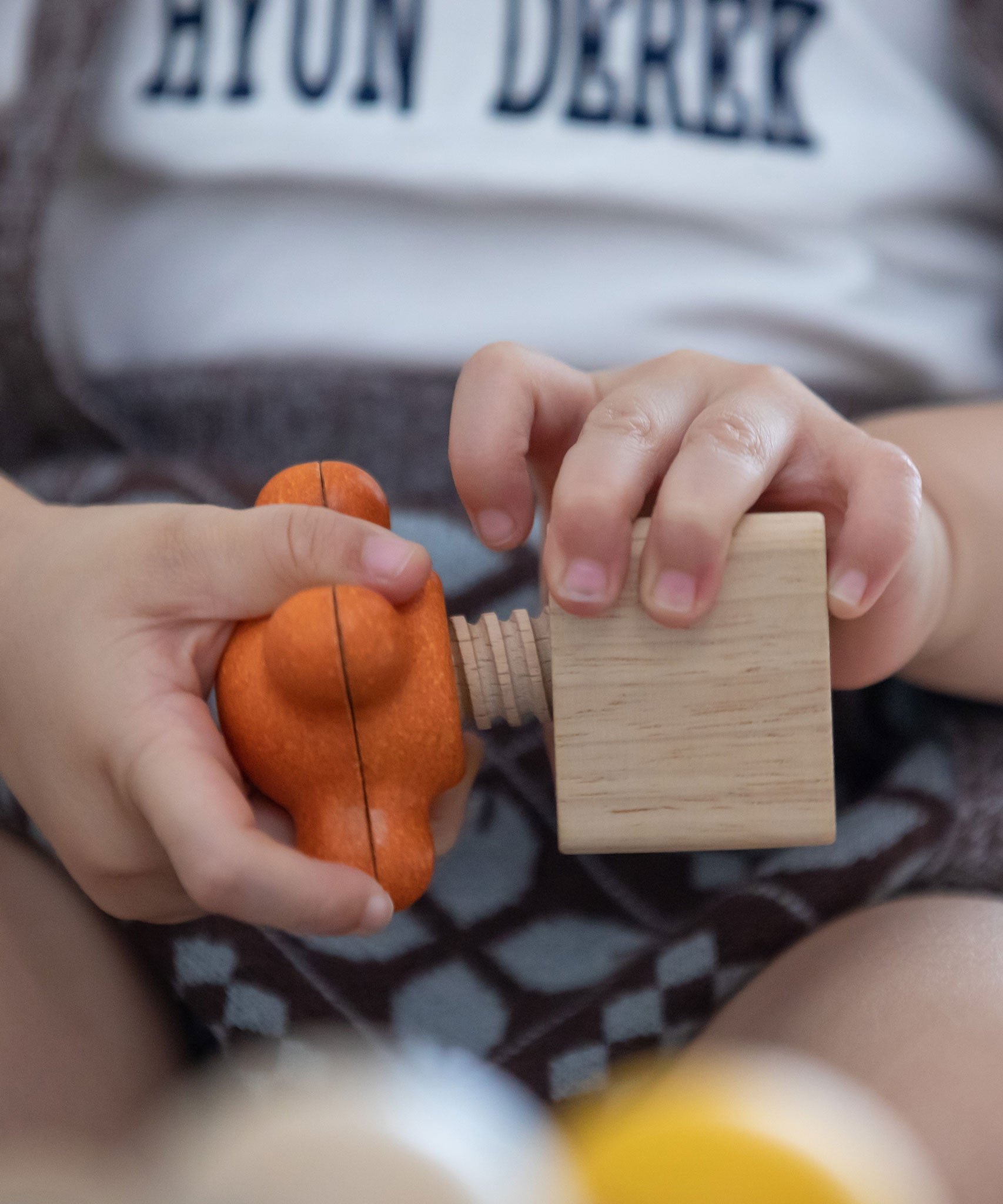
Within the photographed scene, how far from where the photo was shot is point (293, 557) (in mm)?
259

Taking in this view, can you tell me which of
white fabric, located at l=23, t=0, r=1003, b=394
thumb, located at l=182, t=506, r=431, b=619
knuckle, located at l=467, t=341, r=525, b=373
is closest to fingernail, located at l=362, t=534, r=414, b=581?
thumb, located at l=182, t=506, r=431, b=619

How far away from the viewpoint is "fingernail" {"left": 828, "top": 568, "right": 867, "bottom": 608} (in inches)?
11.2

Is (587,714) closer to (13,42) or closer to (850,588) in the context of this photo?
(850,588)

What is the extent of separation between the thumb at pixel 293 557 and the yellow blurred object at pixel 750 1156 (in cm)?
14

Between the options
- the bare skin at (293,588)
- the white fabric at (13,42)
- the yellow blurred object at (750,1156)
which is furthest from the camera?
the white fabric at (13,42)

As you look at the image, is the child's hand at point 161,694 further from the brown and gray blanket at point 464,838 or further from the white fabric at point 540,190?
the white fabric at point 540,190

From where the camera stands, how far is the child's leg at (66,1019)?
32 centimetres

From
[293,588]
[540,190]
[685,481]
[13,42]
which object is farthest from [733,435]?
[13,42]

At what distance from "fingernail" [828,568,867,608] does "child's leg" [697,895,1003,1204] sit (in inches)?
5.2

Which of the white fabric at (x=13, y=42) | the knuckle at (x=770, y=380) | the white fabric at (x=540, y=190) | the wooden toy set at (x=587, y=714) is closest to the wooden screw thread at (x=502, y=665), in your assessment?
the wooden toy set at (x=587, y=714)

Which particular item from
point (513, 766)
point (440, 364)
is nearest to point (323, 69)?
point (440, 364)

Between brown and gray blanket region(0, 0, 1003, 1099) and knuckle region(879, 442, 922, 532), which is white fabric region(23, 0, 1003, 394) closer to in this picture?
brown and gray blanket region(0, 0, 1003, 1099)

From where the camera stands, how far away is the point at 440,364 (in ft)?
1.75

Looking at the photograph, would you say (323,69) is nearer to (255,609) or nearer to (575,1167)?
(255,609)
